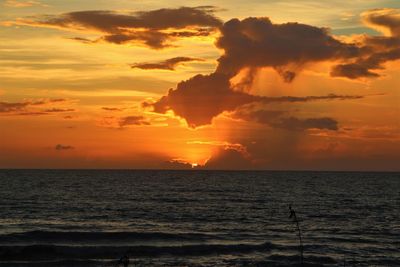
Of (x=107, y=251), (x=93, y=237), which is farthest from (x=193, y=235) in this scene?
(x=107, y=251)

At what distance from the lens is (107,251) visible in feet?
157

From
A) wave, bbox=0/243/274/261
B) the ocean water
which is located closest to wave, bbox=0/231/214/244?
the ocean water

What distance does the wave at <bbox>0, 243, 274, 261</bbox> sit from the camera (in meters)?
46.1

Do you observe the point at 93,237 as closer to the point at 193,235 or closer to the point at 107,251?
the point at 107,251

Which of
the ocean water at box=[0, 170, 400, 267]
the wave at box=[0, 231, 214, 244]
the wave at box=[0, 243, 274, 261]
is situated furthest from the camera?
the wave at box=[0, 231, 214, 244]

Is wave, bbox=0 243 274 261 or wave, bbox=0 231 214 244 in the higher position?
wave, bbox=0 231 214 244

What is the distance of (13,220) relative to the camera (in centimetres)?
6444

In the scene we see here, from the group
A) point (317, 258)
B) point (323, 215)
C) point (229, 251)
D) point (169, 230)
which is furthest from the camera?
point (323, 215)

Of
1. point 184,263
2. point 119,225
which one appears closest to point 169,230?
point 119,225

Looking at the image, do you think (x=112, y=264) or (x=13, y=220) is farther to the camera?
(x=13, y=220)

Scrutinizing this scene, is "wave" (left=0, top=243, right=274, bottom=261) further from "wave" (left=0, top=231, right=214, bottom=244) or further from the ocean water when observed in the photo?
"wave" (left=0, top=231, right=214, bottom=244)

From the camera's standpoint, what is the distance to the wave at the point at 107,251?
46062 millimetres

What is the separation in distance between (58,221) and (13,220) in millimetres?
5053

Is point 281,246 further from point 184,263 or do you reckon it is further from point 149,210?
point 149,210
